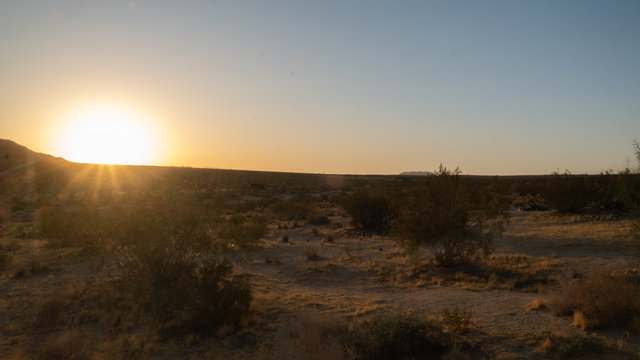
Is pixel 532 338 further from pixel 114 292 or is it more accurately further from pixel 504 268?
pixel 114 292

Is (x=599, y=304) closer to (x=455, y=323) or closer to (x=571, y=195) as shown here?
(x=455, y=323)

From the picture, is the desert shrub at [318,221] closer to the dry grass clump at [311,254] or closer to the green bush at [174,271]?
the dry grass clump at [311,254]

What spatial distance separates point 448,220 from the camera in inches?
537

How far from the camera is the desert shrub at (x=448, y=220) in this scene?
13.6 metres

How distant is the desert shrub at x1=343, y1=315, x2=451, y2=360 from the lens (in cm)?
714

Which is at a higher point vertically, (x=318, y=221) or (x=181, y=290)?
(x=181, y=290)

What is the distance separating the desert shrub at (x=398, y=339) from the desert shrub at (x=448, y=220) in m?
6.18

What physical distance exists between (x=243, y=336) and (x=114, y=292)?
4323mm

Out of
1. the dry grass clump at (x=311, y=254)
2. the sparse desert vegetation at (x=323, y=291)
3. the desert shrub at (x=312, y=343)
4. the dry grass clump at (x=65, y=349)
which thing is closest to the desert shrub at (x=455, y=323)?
the sparse desert vegetation at (x=323, y=291)

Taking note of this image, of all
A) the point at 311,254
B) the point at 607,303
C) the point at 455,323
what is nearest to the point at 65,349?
the point at 455,323

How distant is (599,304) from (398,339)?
13.0 ft

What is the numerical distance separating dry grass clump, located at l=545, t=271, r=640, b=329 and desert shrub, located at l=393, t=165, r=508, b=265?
4.28 metres

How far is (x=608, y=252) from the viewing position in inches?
564

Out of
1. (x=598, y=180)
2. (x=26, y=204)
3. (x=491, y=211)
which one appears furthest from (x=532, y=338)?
(x=26, y=204)
